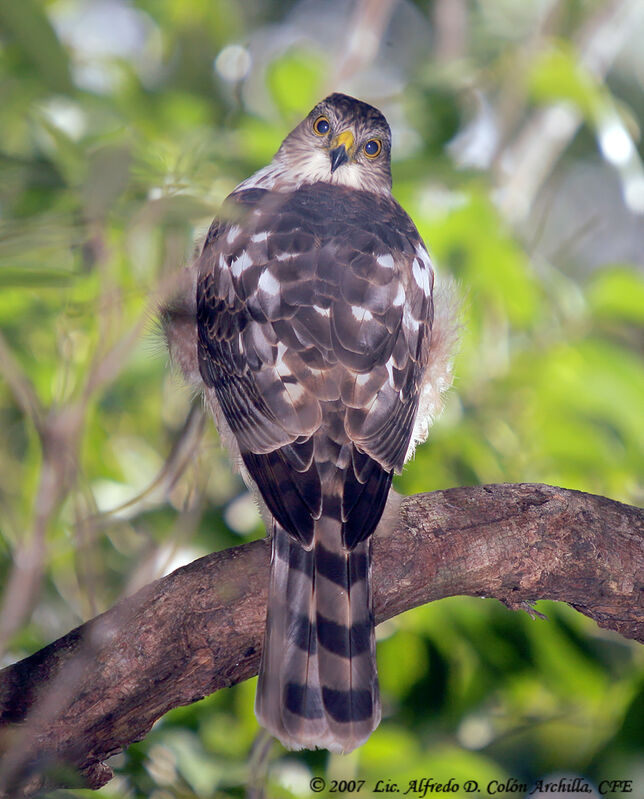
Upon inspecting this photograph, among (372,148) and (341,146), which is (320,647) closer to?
(341,146)

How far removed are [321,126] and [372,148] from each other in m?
0.25

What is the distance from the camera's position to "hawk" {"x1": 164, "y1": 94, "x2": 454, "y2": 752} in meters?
2.57

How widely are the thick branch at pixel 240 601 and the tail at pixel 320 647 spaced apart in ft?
0.42

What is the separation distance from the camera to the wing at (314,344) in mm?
2740

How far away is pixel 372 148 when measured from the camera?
167 inches

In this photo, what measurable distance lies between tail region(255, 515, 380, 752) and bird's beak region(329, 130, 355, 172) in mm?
1991

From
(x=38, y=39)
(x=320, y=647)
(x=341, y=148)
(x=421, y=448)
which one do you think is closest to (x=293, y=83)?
(x=341, y=148)

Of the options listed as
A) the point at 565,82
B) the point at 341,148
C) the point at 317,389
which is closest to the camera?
the point at 317,389

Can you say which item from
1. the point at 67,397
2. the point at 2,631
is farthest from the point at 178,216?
the point at 67,397

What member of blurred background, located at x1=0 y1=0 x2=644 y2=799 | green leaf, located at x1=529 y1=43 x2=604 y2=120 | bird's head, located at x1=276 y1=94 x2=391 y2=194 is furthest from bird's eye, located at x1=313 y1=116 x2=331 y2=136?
green leaf, located at x1=529 y1=43 x2=604 y2=120

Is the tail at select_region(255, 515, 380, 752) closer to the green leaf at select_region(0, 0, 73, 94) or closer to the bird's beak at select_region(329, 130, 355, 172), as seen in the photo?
the green leaf at select_region(0, 0, 73, 94)

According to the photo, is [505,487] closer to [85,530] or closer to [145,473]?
[85,530]

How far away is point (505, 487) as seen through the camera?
2.94 meters

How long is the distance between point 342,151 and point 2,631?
2.76 meters
